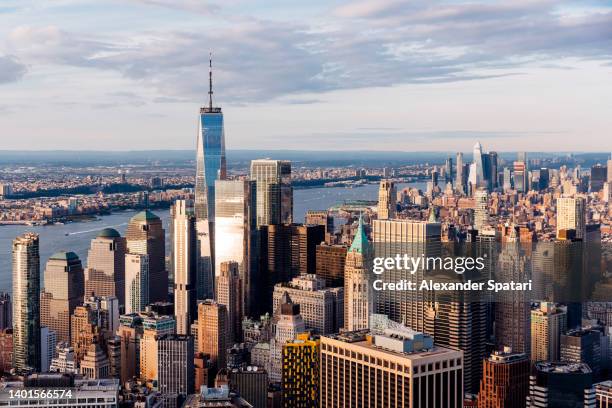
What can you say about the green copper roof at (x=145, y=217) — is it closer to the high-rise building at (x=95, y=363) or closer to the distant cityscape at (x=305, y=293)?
the distant cityscape at (x=305, y=293)

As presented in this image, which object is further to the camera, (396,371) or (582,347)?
(582,347)

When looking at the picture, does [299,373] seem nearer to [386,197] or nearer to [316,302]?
[316,302]

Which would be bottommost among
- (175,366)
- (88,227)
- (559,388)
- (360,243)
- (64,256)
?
(175,366)

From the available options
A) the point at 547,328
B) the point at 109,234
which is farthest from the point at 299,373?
the point at 109,234

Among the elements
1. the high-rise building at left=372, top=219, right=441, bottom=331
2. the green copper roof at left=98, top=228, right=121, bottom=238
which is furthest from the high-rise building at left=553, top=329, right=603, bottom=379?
the green copper roof at left=98, top=228, right=121, bottom=238

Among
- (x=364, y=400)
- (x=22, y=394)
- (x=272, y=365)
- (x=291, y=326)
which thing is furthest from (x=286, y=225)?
(x=364, y=400)

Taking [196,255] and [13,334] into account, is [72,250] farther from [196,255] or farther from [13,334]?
[13,334]
